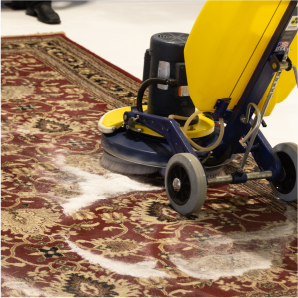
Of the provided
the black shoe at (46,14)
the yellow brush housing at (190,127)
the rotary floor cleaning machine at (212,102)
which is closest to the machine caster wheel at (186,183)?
the rotary floor cleaning machine at (212,102)

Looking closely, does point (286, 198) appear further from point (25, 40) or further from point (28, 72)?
point (25, 40)

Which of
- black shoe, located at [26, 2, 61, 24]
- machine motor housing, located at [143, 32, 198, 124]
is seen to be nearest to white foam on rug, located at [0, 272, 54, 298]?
machine motor housing, located at [143, 32, 198, 124]

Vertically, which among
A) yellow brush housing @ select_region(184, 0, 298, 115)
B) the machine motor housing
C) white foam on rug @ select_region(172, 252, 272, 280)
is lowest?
white foam on rug @ select_region(172, 252, 272, 280)

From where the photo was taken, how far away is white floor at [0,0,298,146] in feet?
11.2

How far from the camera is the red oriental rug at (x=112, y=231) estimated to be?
1.68 meters

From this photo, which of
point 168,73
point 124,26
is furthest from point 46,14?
point 168,73

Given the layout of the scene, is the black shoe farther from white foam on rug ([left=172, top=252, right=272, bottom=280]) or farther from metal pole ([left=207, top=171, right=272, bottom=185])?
white foam on rug ([left=172, top=252, right=272, bottom=280])

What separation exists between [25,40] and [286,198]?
275 centimetres

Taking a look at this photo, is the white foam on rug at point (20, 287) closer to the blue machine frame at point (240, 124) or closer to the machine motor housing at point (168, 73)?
the blue machine frame at point (240, 124)

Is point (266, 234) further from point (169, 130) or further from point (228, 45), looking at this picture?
point (228, 45)

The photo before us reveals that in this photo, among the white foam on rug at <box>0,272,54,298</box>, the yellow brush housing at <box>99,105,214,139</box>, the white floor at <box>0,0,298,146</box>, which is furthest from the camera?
the white floor at <box>0,0,298,146</box>

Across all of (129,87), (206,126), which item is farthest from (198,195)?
(129,87)

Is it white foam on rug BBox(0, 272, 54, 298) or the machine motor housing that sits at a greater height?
the machine motor housing

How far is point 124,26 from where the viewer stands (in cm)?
510
